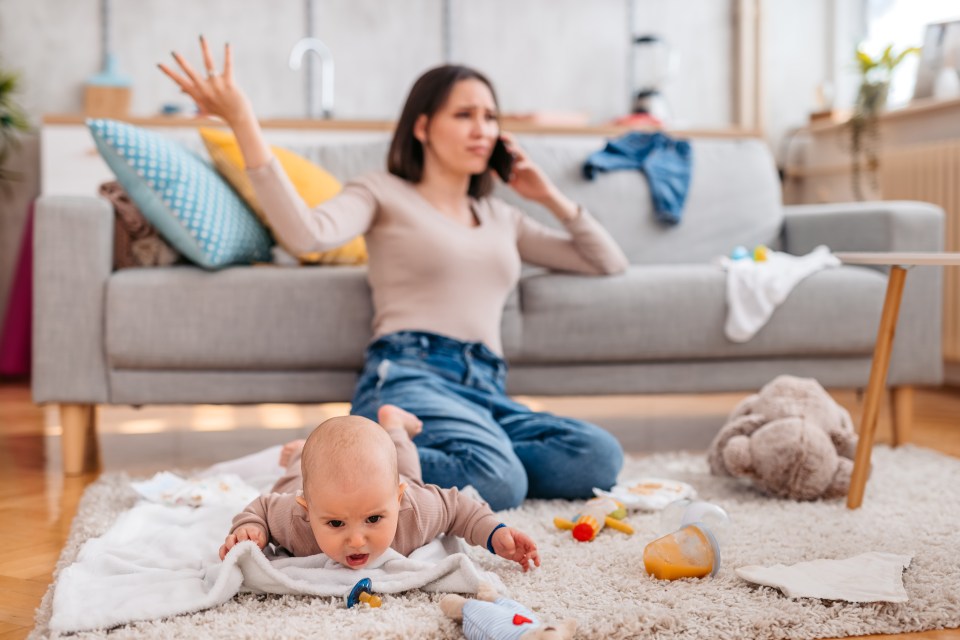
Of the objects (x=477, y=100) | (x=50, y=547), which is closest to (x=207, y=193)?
(x=477, y=100)

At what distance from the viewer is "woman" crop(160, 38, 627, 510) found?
5.79ft

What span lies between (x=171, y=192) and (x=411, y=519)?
3.83 ft

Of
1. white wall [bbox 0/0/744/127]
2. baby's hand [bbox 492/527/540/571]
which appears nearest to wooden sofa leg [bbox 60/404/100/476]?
baby's hand [bbox 492/527/540/571]

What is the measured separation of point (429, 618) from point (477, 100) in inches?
45.8

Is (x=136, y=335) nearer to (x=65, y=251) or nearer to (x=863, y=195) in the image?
(x=65, y=251)

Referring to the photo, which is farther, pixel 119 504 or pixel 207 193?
→ pixel 207 193

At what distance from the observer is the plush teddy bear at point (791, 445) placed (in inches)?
72.0

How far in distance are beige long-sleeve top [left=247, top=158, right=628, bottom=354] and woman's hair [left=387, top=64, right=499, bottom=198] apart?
0.04 meters

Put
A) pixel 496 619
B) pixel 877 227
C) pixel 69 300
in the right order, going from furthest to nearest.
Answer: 1. pixel 877 227
2. pixel 69 300
3. pixel 496 619

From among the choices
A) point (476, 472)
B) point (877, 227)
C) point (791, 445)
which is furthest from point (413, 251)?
point (877, 227)

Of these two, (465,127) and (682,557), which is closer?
(682,557)

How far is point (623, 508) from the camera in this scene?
5.67 feet

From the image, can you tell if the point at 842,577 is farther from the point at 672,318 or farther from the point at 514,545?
the point at 672,318

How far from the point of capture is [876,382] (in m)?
1.76
